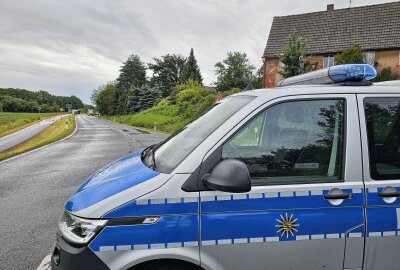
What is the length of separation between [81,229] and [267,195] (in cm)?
128

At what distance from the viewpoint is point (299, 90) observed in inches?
100

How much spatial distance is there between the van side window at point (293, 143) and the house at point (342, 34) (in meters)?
32.9

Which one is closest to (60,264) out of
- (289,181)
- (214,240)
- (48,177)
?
(214,240)

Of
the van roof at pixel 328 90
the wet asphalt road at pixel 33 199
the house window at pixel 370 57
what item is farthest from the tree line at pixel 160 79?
the van roof at pixel 328 90

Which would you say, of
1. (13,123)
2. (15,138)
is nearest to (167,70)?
(13,123)

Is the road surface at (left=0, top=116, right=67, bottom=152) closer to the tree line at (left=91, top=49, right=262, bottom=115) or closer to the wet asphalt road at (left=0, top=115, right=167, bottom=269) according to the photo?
the wet asphalt road at (left=0, top=115, right=167, bottom=269)

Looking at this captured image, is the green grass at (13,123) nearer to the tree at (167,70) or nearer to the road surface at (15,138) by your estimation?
the road surface at (15,138)

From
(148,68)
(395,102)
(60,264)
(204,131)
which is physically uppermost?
(148,68)

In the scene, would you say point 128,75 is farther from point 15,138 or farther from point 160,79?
point 15,138

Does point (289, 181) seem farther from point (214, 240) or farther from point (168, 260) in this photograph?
point (168, 260)

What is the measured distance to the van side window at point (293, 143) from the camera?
2.39 metres

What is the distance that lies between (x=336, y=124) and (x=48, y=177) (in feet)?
27.0

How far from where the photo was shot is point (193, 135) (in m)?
2.71

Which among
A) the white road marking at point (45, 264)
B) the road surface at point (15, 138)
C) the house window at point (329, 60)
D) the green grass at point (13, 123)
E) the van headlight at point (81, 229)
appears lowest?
the green grass at point (13, 123)
